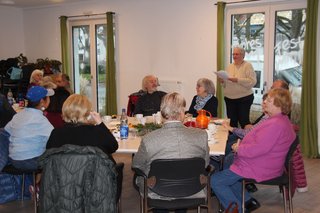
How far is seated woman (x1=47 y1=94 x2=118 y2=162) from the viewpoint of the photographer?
2.72 m

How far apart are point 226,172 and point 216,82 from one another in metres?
3.50

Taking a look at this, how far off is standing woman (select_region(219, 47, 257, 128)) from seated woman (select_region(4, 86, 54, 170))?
2.91m

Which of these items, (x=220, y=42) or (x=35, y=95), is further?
(x=220, y=42)

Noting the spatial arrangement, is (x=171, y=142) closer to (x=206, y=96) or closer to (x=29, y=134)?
(x=29, y=134)

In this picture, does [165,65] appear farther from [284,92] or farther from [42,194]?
[42,194]

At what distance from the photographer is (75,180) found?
2.51 meters

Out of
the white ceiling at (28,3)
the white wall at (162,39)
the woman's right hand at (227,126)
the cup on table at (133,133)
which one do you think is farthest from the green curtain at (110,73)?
the woman's right hand at (227,126)

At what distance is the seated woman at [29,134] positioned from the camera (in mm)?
3402

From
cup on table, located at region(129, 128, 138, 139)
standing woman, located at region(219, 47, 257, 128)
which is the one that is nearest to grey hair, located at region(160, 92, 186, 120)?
cup on table, located at region(129, 128, 138, 139)

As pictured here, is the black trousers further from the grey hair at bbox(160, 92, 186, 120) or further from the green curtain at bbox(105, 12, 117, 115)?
the grey hair at bbox(160, 92, 186, 120)

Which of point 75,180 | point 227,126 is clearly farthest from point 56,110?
point 75,180

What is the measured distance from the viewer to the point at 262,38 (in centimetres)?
616

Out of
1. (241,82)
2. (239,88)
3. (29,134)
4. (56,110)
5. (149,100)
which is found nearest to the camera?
(29,134)

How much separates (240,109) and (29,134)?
128 inches
